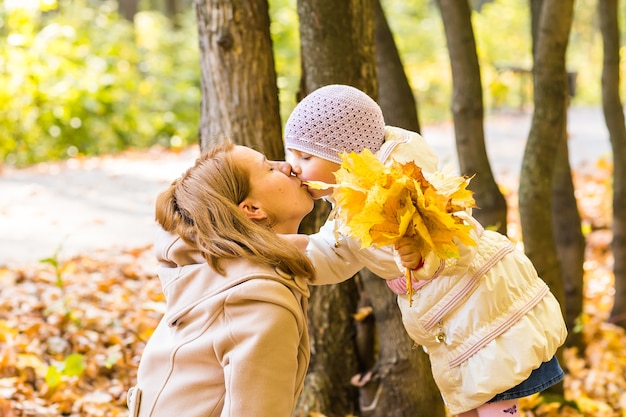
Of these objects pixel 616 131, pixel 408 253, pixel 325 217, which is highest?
pixel 408 253

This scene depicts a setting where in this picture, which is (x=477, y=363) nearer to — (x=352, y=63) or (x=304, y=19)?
(x=352, y=63)

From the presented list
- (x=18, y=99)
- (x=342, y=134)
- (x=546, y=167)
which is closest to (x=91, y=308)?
(x=342, y=134)

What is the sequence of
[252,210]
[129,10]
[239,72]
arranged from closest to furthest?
[252,210], [239,72], [129,10]

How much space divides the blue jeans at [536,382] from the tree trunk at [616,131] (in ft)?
11.8

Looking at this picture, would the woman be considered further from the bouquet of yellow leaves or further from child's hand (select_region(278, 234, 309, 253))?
the bouquet of yellow leaves

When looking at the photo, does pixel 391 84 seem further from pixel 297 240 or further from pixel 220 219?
pixel 220 219

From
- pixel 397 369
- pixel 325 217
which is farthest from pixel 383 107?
pixel 397 369

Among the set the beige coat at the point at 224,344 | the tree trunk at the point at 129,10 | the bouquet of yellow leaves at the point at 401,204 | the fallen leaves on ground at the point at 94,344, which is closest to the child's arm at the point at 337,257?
the beige coat at the point at 224,344

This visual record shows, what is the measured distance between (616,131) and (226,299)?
461 cm

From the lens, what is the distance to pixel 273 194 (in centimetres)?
248

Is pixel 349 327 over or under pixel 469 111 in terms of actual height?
under

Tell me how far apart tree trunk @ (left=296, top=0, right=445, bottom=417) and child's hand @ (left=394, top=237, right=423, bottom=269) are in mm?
1384

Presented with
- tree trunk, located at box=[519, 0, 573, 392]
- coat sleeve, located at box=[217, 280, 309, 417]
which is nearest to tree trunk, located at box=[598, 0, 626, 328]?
tree trunk, located at box=[519, 0, 573, 392]

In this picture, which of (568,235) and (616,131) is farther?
(616,131)
